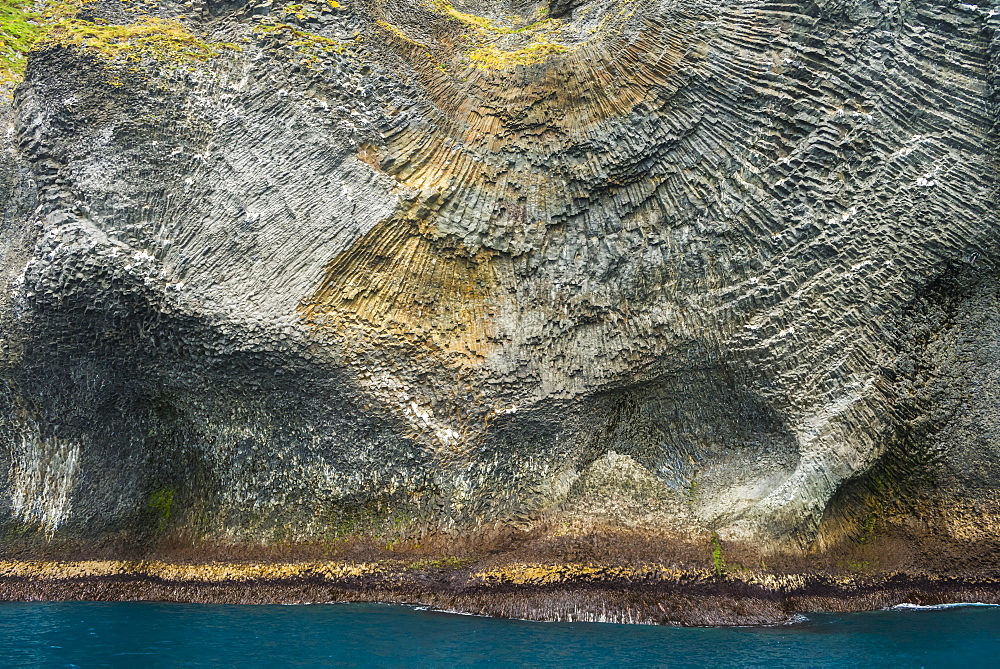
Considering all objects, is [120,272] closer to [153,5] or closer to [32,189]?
[32,189]

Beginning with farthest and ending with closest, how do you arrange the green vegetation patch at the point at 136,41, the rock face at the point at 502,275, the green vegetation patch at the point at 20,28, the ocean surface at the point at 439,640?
the green vegetation patch at the point at 20,28, the green vegetation patch at the point at 136,41, the rock face at the point at 502,275, the ocean surface at the point at 439,640

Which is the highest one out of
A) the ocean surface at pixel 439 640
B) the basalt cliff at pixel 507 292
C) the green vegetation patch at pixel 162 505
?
the basalt cliff at pixel 507 292

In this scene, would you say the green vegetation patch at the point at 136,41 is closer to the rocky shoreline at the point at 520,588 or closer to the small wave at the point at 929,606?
the rocky shoreline at the point at 520,588

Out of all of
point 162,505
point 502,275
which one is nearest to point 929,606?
point 502,275

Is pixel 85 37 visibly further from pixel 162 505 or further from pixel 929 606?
pixel 929 606

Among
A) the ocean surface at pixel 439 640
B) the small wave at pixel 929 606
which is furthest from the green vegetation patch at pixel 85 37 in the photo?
the small wave at pixel 929 606

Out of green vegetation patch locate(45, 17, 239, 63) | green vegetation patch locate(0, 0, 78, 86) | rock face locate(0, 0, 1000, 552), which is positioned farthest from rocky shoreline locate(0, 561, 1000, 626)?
green vegetation patch locate(0, 0, 78, 86)
